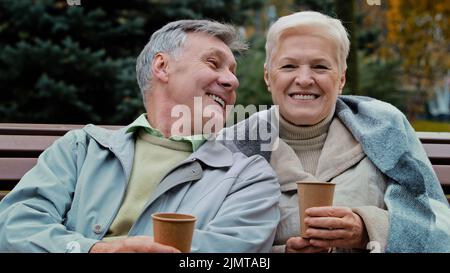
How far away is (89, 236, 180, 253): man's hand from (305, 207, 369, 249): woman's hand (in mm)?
549

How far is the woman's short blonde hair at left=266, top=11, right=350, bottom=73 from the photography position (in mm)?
2930

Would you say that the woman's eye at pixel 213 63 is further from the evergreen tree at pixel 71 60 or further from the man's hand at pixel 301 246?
the evergreen tree at pixel 71 60

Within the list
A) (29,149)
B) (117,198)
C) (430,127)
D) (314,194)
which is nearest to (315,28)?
(314,194)

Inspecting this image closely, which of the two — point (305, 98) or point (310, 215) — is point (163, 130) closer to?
point (305, 98)

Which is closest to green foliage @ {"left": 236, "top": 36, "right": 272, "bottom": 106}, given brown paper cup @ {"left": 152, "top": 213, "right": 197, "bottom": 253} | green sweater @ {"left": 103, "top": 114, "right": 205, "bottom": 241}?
green sweater @ {"left": 103, "top": 114, "right": 205, "bottom": 241}

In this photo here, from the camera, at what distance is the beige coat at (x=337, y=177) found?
2787mm

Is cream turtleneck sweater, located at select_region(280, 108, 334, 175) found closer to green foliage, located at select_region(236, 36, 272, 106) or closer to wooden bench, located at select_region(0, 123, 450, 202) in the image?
wooden bench, located at select_region(0, 123, 450, 202)

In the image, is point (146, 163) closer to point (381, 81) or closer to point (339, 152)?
point (339, 152)

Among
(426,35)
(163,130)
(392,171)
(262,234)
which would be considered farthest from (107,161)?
(426,35)

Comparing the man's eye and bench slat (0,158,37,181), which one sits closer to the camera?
the man's eye

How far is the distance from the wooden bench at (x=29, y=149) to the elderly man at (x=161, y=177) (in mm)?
332

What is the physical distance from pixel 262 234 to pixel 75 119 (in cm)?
678

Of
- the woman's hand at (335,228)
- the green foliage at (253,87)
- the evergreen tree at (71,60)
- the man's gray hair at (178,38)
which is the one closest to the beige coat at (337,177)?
the woman's hand at (335,228)

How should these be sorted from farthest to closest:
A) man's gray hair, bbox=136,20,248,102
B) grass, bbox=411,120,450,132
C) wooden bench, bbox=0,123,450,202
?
grass, bbox=411,120,450,132, wooden bench, bbox=0,123,450,202, man's gray hair, bbox=136,20,248,102
